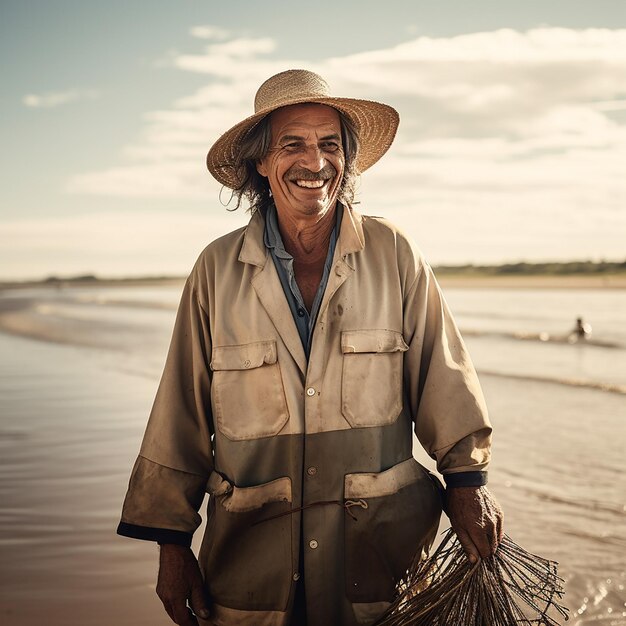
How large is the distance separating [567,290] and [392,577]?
38232mm

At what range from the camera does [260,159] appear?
2713mm

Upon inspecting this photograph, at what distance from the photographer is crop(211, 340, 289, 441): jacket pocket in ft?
7.67

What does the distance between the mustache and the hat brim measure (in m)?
0.21

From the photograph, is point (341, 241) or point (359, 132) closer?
point (341, 241)

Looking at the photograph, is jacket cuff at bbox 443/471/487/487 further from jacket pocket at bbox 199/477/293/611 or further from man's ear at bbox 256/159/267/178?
man's ear at bbox 256/159/267/178

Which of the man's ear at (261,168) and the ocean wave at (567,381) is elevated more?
the man's ear at (261,168)

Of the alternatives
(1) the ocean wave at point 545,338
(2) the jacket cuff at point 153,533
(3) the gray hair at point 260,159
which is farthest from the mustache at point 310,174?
(1) the ocean wave at point 545,338

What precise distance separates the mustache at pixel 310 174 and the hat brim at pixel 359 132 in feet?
0.69

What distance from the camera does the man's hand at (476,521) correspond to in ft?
7.41

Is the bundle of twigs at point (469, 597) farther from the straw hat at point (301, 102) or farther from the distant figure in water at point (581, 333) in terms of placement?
the distant figure in water at point (581, 333)

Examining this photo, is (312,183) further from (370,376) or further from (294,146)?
(370,376)

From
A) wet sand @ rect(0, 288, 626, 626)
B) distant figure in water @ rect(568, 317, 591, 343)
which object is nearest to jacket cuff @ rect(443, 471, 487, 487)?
wet sand @ rect(0, 288, 626, 626)

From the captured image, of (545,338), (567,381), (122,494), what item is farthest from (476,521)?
(545,338)

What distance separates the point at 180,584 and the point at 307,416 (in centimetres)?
69
